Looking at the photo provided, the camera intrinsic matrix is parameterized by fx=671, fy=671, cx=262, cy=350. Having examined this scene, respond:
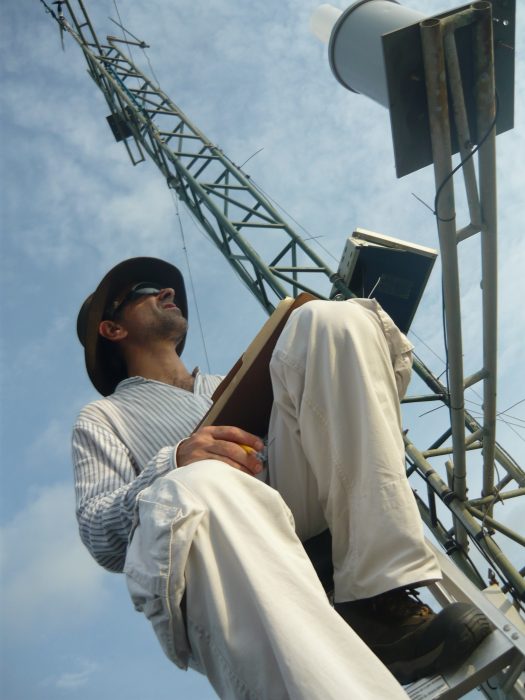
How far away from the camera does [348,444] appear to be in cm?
142

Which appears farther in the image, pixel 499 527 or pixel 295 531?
pixel 499 527

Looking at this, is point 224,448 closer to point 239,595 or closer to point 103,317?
point 239,595

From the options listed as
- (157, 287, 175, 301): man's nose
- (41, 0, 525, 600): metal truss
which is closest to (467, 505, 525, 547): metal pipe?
(41, 0, 525, 600): metal truss

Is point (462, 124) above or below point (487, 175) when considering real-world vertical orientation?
above

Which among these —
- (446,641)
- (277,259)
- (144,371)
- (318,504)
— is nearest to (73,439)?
(144,371)

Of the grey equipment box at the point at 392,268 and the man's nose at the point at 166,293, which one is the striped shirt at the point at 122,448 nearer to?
the man's nose at the point at 166,293

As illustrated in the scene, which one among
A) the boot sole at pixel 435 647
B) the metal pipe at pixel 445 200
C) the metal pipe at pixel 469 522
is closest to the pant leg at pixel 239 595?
the boot sole at pixel 435 647

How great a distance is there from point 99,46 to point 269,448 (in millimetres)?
9909

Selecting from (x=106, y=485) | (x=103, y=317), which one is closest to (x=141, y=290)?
(x=103, y=317)

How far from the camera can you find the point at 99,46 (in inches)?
392

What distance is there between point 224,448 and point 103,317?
1459mm

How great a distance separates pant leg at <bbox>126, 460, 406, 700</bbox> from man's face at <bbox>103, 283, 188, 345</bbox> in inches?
57.7

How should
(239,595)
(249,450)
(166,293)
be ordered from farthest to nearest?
(166,293)
(249,450)
(239,595)

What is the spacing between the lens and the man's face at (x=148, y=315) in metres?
2.72
